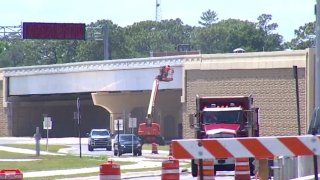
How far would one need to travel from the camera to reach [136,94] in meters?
88.2

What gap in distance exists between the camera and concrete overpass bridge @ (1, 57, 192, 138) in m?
85.1

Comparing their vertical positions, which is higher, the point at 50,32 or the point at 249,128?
the point at 50,32

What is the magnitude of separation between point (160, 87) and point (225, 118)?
159 ft

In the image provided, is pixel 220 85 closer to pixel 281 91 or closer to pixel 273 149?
pixel 281 91

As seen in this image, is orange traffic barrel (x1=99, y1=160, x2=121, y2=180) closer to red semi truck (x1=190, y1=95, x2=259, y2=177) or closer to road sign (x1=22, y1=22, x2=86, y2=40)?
red semi truck (x1=190, y1=95, x2=259, y2=177)

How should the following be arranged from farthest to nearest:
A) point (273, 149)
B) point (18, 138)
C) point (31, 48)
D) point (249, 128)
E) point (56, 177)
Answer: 1. point (31, 48)
2. point (18, 138)
3. point (56, 177)
4. point (249, 128)
5. point (273, 149)

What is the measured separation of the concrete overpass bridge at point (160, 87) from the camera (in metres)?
71.7

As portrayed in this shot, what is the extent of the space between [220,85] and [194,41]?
10319cm

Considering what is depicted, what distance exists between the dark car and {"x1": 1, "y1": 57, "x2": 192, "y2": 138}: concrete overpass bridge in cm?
1641

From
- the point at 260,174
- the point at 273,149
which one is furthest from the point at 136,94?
the point at 273,149

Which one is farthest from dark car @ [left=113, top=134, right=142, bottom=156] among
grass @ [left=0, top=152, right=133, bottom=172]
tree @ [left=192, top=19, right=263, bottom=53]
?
tree @ [left=192, top=19, right=263, bottom=53]

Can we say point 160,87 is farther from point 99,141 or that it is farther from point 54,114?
point 54,114

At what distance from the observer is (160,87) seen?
3273 inches

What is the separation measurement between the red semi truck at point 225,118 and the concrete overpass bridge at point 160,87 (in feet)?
111
